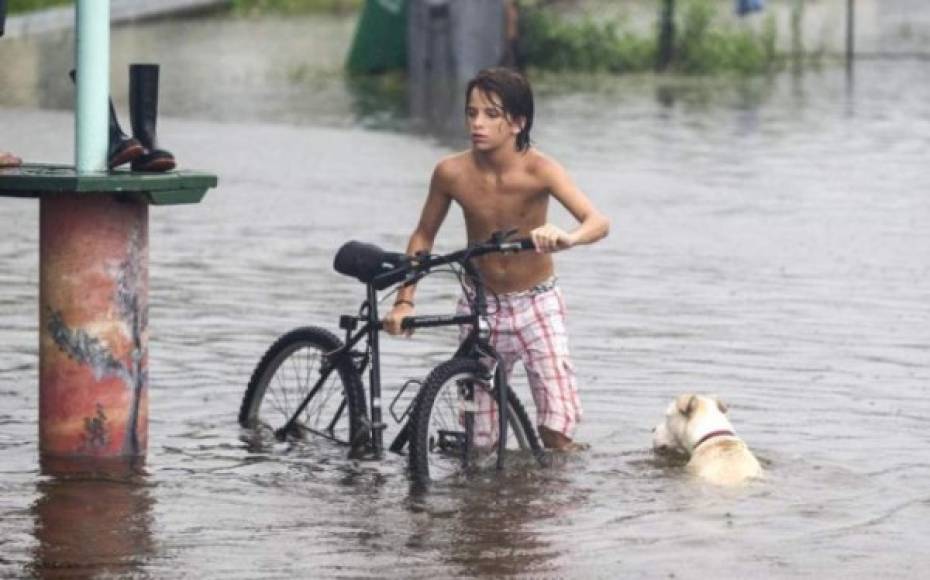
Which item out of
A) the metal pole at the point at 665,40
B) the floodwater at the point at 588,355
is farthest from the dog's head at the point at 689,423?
the metal pole at the point at 665,40

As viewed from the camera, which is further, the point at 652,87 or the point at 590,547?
the point at 652,87

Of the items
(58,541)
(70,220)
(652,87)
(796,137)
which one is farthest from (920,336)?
(652,87)

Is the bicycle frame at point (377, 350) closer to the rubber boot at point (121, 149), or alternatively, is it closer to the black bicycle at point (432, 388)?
the black bicycle at point (432, 388)

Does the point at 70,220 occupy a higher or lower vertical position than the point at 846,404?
higher

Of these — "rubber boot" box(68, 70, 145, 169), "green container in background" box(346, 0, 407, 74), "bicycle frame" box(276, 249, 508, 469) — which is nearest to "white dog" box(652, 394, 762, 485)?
"bicycle frame" box(276, 249, 508, 469)

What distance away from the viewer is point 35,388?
1029 centimetres

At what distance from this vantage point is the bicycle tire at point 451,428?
830 centimetres

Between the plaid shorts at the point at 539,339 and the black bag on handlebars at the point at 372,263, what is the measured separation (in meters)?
0.33

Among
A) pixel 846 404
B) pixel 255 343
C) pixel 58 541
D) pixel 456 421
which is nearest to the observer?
pixel 58 541

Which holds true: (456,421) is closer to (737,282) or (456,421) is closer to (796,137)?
(737,282)

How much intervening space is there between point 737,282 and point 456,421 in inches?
214

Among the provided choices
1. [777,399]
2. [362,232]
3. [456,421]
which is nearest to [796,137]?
[362,232]

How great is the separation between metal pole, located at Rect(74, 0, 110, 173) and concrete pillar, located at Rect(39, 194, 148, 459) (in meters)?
0.16

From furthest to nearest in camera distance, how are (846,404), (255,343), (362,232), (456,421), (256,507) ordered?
(362,232) → (255,343) → (846,404) → (456,421) → (256,507)
